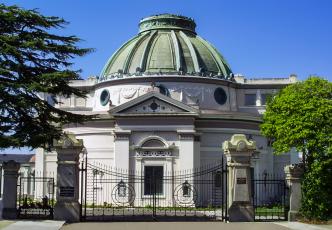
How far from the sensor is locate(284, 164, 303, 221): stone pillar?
1220 inches

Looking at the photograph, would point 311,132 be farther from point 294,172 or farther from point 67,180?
point 67,180

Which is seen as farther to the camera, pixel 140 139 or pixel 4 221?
pixel 140 139

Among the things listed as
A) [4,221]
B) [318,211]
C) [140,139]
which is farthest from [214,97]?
[4,221]

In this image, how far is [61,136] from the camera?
30.6 meters

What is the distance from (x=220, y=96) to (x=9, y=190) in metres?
39.7

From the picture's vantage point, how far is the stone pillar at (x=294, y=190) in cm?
3100

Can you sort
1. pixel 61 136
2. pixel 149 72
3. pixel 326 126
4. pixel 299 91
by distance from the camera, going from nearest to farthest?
1. pixel 61 136
2. pixel 326 126
3. pixel 299 91
4. pixel 149 72

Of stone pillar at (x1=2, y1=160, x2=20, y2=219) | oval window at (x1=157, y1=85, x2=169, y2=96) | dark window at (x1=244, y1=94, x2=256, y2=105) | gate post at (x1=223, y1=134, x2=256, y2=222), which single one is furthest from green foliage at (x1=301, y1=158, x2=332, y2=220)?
dark window at (x1=244, y1=94, x2=256, y2=105)

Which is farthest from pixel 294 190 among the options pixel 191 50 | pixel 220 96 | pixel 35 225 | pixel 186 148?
pixel 191 50

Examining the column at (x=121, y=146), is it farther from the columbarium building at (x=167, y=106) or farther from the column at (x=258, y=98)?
the column at (x=258, y=98)

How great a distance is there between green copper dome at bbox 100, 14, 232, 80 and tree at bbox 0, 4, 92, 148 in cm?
3418

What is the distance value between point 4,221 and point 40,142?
12.8 feet

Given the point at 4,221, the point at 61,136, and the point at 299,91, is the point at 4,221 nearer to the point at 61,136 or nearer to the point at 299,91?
the point at 61,136

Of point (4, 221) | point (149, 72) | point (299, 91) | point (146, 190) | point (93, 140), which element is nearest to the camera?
point (4, 221)
